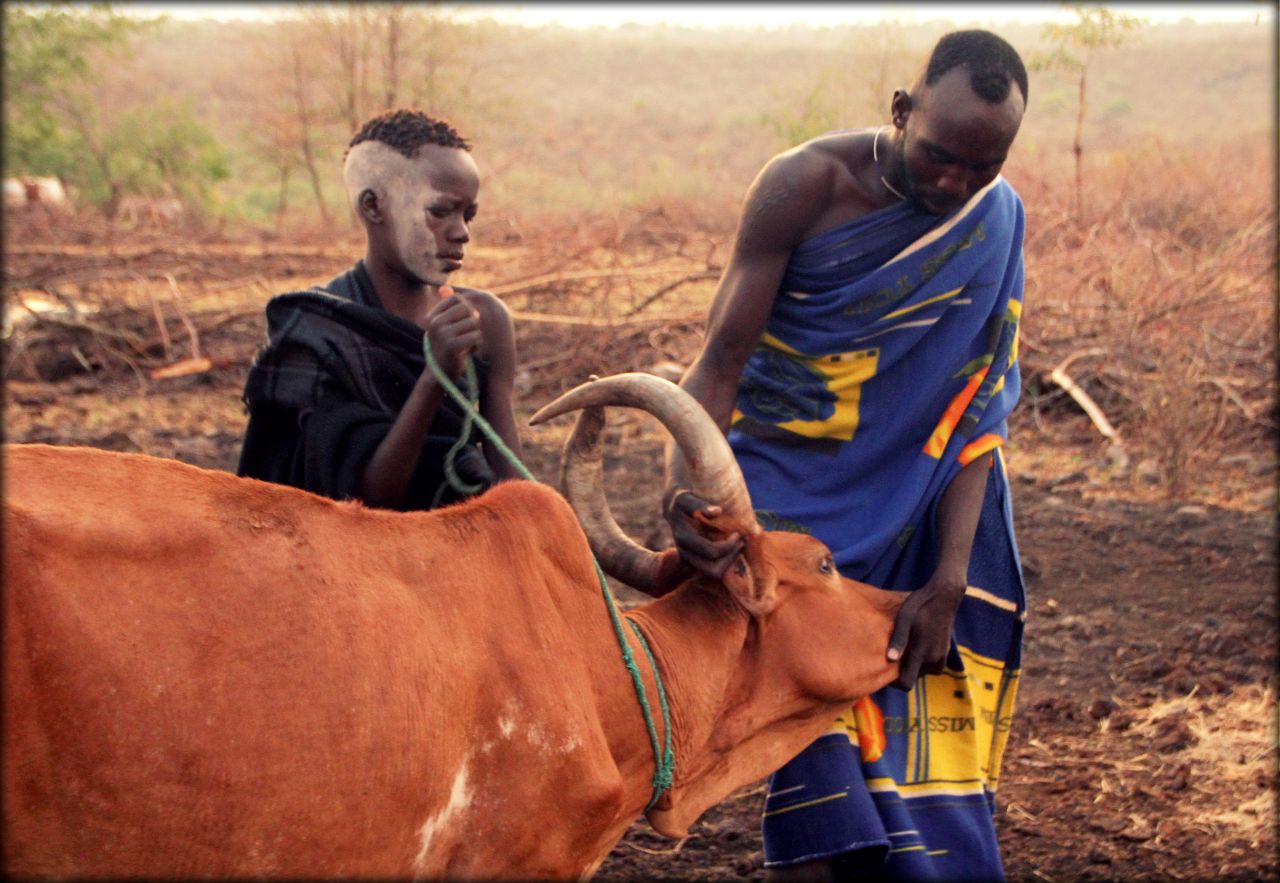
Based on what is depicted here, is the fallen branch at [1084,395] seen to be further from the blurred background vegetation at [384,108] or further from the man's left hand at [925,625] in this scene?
the man's left hand at [925,625]

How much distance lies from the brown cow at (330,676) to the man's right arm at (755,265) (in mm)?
466

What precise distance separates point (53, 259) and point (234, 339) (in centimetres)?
157

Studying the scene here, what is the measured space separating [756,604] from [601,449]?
18.2 inches

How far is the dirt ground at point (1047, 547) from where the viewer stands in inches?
150

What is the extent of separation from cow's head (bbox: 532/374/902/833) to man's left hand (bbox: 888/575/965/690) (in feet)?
0.11

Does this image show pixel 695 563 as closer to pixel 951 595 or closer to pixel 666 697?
pixel 666 697

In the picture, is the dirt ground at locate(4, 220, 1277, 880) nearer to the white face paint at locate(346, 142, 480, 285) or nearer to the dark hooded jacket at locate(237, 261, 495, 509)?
the dark hooded jacket at locate(237, 261, 495, 509)

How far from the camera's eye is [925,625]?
290cm

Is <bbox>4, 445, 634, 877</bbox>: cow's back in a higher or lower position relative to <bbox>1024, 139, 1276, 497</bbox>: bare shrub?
higher

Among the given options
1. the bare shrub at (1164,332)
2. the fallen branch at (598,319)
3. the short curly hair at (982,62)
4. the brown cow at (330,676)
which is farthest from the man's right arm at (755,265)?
the fallen branch at (598,319)

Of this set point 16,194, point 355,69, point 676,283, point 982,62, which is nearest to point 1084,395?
point 676,283

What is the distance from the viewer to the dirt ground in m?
3.80

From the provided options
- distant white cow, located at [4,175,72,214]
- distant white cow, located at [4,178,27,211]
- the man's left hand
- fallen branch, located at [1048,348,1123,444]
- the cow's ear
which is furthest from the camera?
distant white cow, located at [4,178,27,211]

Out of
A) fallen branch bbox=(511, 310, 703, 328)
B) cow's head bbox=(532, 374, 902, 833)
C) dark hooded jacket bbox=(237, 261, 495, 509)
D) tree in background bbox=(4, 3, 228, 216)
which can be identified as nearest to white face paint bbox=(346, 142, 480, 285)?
dark hooded jacket bbox=(237, 261, 495, 509)
